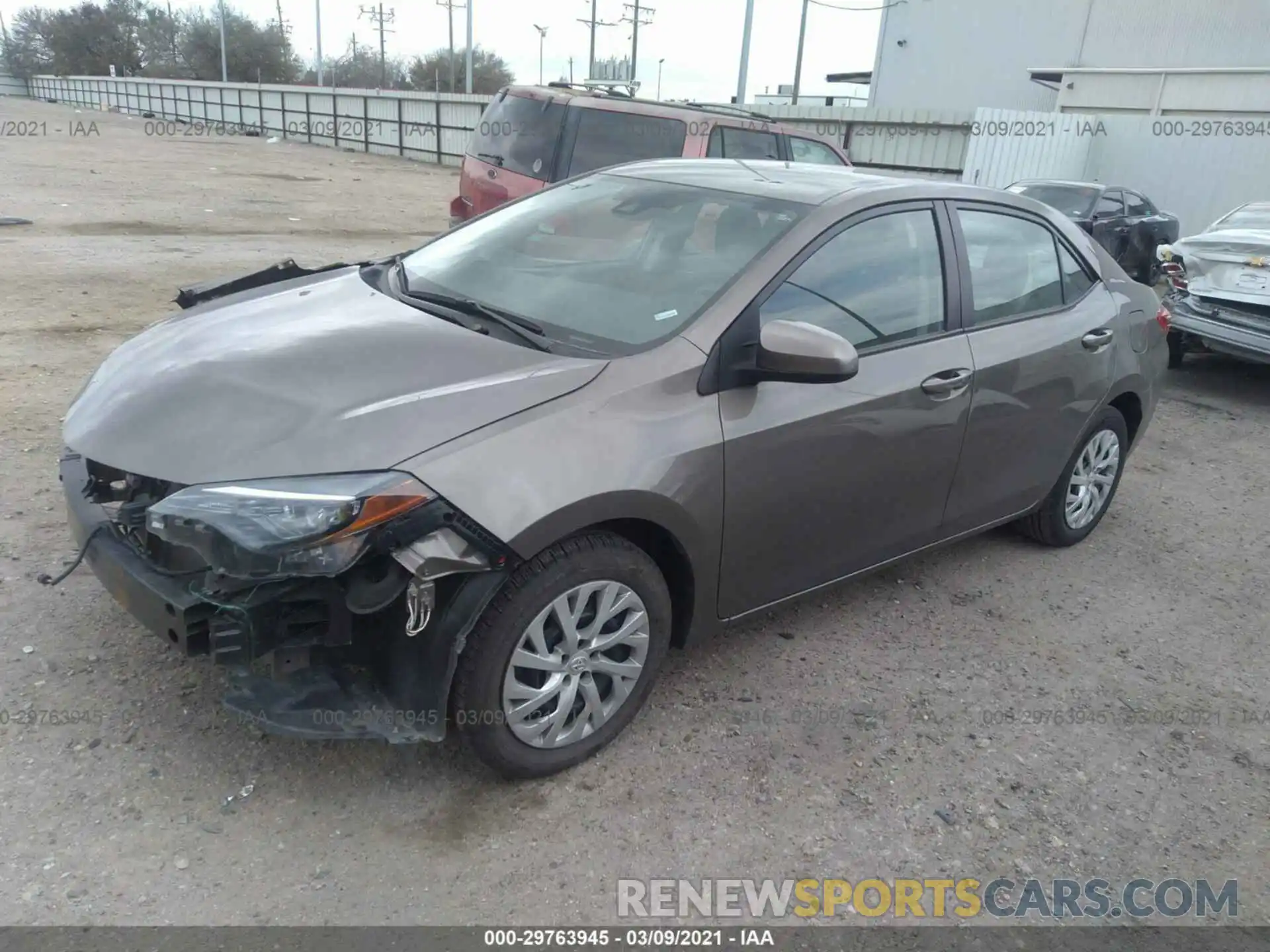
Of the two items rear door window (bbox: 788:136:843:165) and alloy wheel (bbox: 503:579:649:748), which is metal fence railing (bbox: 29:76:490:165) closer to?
rear door window (bbox: 788:136:843:165)

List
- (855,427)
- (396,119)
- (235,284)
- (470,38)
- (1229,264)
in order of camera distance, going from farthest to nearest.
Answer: (470,38) < (396,119) < (1229,264) < (235,284) < (855,427)

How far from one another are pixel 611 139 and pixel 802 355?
18.5 feet

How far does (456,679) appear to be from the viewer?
2.49 meters

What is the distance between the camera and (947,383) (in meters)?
3.45

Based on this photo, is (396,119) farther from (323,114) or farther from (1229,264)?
(1229,264)

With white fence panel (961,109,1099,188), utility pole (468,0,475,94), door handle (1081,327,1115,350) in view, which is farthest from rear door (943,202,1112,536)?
utility pole (468,0,475,94)

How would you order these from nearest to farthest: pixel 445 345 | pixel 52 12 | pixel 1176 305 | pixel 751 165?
pixel 445 345 < pixel 751 165 < pixel 1176 305 < pixel 52 12

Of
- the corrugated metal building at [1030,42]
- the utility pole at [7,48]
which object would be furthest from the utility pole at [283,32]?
the corrugated metal building at [1030,42]

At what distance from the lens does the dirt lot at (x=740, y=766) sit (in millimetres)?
2396

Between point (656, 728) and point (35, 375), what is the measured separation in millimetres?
4863

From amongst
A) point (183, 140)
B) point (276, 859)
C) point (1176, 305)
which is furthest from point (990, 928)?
point (183, 140)

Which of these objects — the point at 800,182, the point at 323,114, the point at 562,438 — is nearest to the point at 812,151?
the point at 800,182

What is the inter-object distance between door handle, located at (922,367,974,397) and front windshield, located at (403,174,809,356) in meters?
0.77

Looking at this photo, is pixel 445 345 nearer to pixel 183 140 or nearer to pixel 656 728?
pixel 656 728
